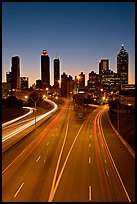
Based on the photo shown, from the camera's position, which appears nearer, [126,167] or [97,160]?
[126,167]

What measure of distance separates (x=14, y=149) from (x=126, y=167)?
1379 cm

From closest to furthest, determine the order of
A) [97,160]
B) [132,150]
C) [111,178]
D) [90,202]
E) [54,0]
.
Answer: [54,0]
[90,202]
[111,178]
[97,160]
[132,150]

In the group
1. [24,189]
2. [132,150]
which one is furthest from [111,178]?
[132,150]

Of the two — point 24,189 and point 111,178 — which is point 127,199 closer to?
point 111,178

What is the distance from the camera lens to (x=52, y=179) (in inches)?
861

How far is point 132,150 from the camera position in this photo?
105 feet

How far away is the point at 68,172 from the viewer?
78.8ft

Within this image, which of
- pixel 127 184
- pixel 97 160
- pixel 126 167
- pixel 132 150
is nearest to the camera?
pixel 127 184

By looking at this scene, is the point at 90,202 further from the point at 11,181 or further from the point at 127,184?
the point at 11,181

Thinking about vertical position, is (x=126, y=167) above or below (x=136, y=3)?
below

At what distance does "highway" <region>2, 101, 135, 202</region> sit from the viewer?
18.2m

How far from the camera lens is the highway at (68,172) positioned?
18230 millimetres

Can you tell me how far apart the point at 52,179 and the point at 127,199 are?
21.3ft

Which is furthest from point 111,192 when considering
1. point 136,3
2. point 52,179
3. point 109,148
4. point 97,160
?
point 109,148
